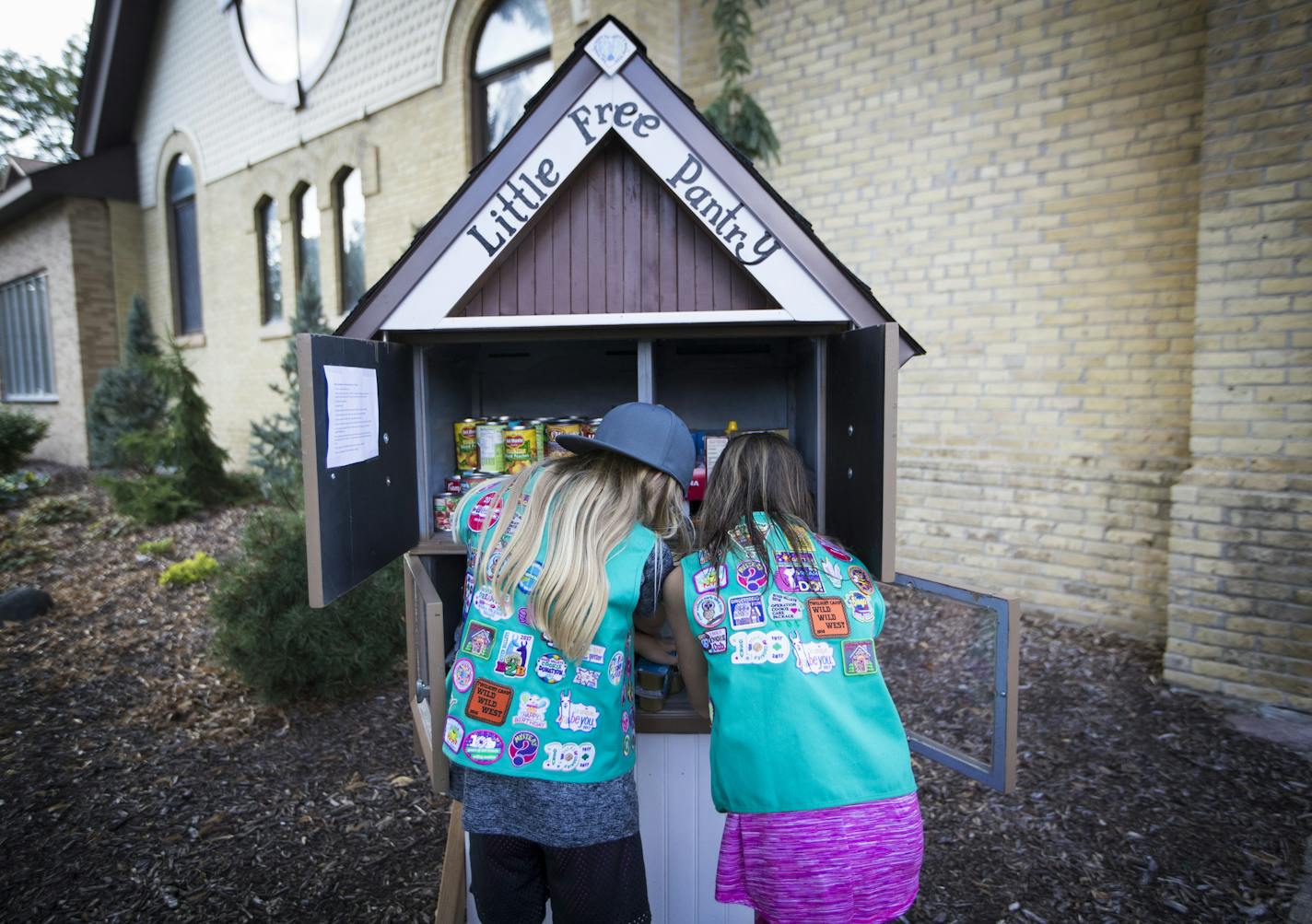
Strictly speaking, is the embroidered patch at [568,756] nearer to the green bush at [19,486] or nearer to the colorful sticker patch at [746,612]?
the colorful sticker patch at [746,612]

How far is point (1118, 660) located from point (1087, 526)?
896 millimetres

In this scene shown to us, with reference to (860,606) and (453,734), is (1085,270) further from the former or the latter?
(453,734)

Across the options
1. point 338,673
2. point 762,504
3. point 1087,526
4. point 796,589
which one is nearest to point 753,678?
point 796,589

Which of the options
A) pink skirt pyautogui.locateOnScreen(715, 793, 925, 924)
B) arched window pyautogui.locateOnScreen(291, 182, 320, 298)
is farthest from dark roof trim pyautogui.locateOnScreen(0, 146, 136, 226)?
pink skirt pyautogui.locateOnScreen(715, 793, 925, 924)

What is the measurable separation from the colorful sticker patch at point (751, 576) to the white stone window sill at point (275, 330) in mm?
11705

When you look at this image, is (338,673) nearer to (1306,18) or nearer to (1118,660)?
(1118,660)

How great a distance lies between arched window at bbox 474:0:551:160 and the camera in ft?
27.1

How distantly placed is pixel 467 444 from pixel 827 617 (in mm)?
1808

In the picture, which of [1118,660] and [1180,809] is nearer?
[1180,809]

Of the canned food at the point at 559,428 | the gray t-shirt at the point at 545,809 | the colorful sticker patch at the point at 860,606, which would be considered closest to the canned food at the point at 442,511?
the canned food at the point at 559,428

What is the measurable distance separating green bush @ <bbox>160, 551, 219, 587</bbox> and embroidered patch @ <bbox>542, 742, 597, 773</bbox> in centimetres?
623

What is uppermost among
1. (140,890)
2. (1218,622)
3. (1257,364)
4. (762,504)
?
(1257,364)

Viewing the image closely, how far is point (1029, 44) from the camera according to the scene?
5.16 meters

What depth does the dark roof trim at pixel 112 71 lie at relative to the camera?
47.1ft
